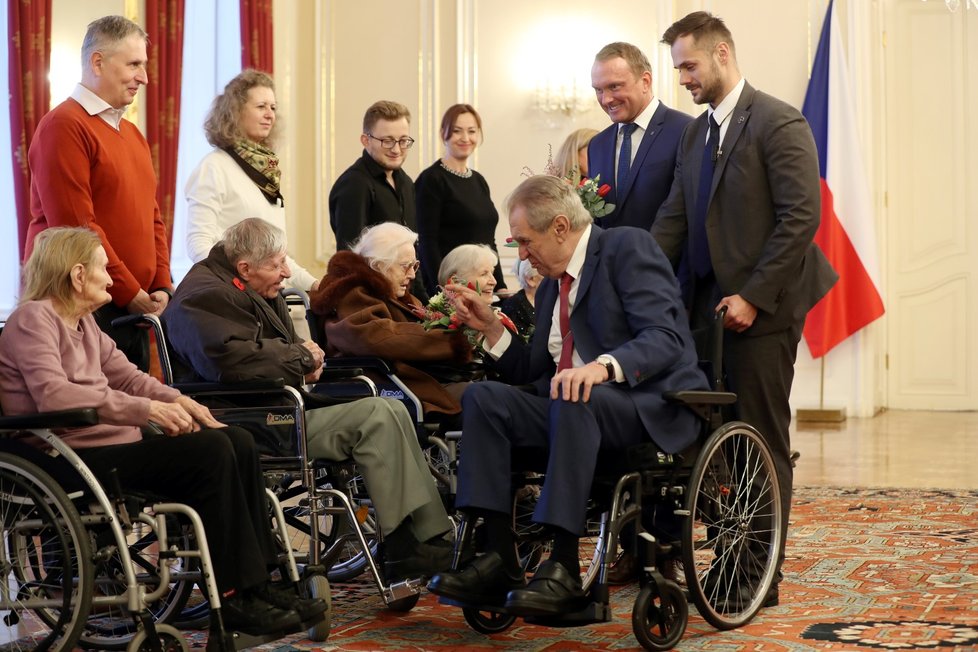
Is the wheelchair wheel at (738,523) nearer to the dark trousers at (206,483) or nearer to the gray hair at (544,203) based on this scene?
the gray hair at (544,203)

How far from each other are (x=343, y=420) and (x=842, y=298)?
554cm

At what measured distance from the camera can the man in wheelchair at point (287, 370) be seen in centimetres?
329

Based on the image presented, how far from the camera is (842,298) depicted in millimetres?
8203

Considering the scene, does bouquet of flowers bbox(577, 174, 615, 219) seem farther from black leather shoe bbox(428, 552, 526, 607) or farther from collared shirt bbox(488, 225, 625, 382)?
black leather shoe bbox(428, 552, 526, 607)

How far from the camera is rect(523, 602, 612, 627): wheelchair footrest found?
2.74 meters

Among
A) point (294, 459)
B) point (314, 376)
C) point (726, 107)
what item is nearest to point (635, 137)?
point (726, 107)

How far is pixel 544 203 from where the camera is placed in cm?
309

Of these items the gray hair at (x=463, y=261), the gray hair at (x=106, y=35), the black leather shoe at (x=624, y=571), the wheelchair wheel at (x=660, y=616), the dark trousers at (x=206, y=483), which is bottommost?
the black leather shoe at (x=624, y=571)

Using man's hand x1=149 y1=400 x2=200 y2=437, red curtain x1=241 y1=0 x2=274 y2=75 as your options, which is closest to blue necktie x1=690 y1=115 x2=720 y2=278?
man's hand x1=149 y1=400 x2=200 y2=437

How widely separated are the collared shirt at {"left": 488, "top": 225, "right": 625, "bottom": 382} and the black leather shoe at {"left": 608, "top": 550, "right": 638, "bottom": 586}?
0.78m

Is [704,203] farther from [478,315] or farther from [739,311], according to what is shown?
[478,315]

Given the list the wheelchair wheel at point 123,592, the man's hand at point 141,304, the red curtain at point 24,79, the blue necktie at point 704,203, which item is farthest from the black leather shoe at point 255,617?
the red curtain at point 24,79

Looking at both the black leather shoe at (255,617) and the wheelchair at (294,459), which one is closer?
the black leather shoe at (255,617)

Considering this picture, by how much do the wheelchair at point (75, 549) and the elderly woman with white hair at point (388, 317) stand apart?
1074 millimetres
